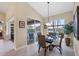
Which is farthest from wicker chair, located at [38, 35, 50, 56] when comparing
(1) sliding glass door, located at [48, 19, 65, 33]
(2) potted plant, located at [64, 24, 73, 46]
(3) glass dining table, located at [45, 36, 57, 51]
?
(2) potted plant, located at [64, 24, 73, 46]

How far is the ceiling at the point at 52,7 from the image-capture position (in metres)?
3.12

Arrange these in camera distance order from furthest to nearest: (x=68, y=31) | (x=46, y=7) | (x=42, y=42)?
(x=42, y=42) < (x=46, y=7) < (x=68, y=31)

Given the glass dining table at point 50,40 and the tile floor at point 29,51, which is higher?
the glass dining table at point 50,40

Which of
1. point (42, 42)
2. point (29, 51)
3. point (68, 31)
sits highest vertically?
point (68, 31)

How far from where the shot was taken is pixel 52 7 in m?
3.23

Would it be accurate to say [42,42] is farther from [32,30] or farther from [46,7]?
[46,7]

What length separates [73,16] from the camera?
10.1ft

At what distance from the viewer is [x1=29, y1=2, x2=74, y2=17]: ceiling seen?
3123mm

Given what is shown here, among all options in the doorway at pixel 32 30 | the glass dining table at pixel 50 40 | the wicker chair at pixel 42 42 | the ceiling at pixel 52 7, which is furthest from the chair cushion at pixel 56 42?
the ceiling at pixel 52 7

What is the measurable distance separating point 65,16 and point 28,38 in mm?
1208

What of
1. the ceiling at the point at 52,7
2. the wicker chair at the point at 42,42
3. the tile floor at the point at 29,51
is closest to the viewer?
the ceiling at the point at 52,7

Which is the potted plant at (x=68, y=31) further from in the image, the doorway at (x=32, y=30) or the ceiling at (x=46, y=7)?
the doorway at (x=32, y=30)

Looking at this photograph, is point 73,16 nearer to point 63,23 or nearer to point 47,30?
point 63,23

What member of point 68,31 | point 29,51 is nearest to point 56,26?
→ point 68,31
